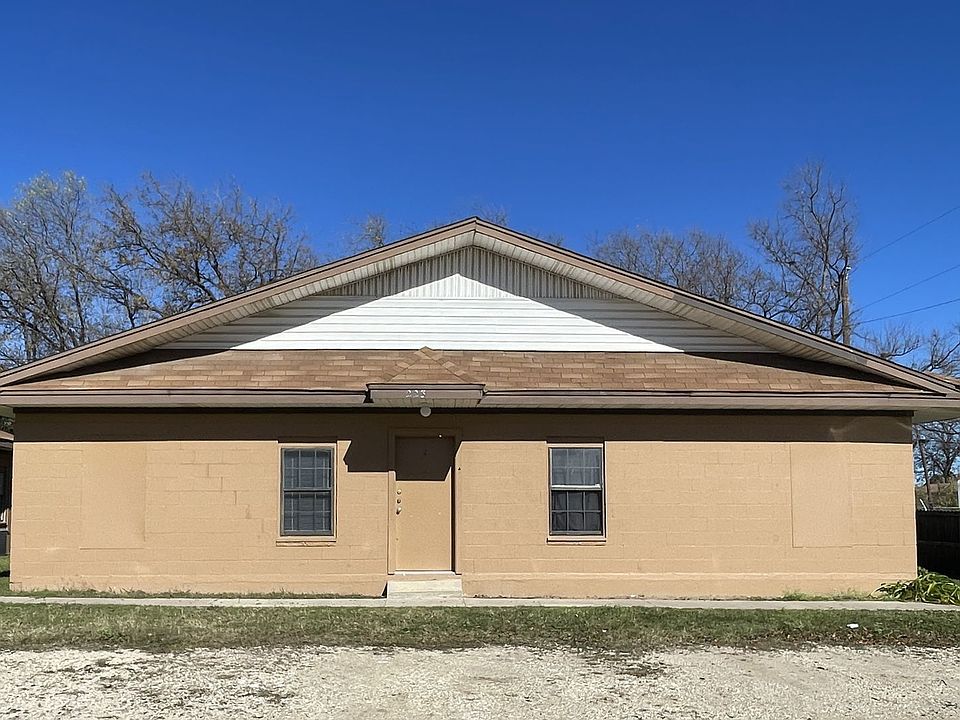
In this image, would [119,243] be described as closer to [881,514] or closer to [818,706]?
[881,514]

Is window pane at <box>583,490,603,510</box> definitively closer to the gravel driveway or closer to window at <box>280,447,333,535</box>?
window at <box>280,447,333,535</box>

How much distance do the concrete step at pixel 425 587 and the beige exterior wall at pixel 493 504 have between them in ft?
0.88

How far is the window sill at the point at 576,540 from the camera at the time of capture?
13.3 metres

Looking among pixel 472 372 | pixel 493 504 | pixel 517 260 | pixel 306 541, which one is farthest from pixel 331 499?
pixel 517 260

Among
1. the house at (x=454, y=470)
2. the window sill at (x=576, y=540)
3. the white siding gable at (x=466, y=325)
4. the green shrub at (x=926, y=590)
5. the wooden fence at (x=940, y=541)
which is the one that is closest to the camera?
the green shrub at (x=926, y=590)

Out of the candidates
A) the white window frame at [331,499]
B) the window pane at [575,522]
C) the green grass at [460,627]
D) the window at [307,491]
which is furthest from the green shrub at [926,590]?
the window at [307,491]

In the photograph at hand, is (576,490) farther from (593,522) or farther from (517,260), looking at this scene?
(517,260)

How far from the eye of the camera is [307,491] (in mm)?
13352

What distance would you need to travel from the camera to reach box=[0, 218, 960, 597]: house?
1310 cm

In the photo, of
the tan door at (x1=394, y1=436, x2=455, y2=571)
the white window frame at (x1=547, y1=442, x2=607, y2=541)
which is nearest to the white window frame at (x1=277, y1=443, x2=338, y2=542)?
the tan door at (x1=394, y1=436, x2=455, y2=571)

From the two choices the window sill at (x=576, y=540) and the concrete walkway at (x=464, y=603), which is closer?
the concrete walkway at (x=464, y=603)

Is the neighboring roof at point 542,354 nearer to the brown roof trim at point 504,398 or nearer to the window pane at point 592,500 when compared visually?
the brown roof trim at point 504,398

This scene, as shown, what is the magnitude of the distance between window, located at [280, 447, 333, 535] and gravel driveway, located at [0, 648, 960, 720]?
164 inches

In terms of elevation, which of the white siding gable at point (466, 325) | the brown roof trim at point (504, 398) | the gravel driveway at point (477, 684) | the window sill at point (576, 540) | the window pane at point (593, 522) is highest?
the white siding gable at point (466, 325)
